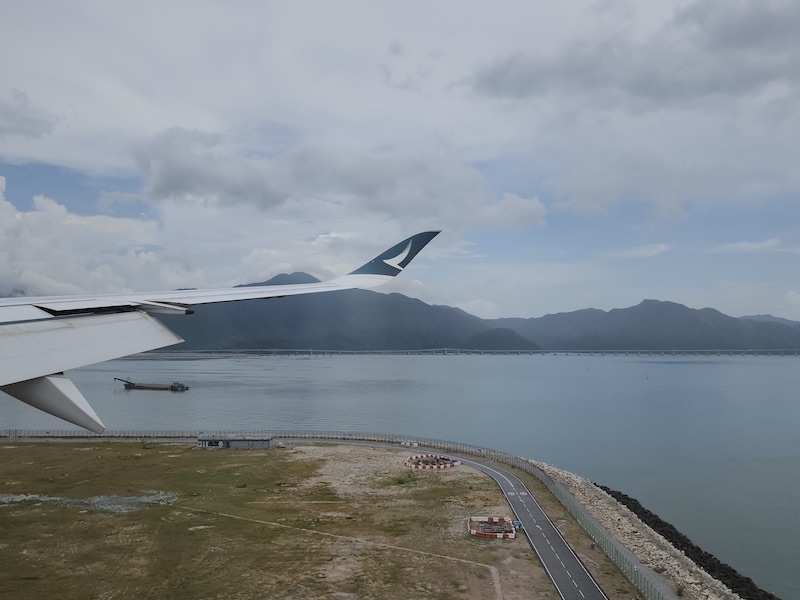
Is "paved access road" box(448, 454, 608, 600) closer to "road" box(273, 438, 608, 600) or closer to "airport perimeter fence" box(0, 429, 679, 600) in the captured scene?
"road" box(273, 438, 608, 600)

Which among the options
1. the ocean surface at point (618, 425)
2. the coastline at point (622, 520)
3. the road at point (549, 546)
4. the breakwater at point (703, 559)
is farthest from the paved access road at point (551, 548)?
the ocean surface at point (618, 425)

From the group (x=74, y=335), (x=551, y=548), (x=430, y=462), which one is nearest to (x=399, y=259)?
(x=74, y=335)

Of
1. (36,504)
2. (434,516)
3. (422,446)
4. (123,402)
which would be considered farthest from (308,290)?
(123,402)

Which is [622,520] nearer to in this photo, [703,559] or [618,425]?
[703,559]

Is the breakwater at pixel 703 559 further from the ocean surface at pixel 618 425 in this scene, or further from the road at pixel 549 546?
the road at pixel 549 546

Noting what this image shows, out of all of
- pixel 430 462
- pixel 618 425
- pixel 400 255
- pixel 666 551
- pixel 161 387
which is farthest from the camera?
pixel 161 387

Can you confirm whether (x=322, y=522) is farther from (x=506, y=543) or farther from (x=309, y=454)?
(x=309, y=454)
